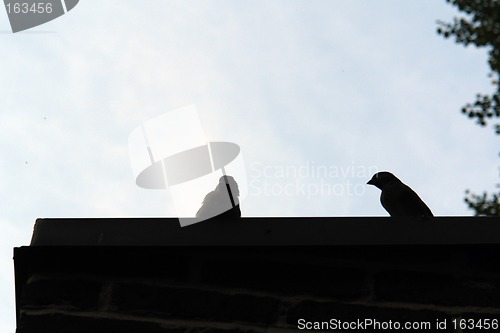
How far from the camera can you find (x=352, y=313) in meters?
2.67

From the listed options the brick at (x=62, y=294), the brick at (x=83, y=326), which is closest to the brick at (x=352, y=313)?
the brick at (x=83, y=326)

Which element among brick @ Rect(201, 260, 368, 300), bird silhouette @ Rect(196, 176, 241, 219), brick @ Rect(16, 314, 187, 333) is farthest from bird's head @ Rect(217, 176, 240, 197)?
brick @ Rect(16, 314, 187, 333)

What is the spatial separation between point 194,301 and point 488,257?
1169mm

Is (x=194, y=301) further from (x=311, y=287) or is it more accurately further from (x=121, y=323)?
(x=311, y=287)

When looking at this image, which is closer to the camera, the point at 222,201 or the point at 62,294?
the point at 62,294

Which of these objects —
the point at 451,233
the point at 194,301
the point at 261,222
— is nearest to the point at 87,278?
the point at 194,301

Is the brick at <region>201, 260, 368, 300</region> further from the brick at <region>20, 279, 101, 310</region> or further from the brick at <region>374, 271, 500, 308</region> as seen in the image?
the brick at <region>20, 279, 101, 310</region>

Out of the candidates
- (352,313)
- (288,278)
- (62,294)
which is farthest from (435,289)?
(62,294)

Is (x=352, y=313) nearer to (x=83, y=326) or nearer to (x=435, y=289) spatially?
(x=435, y=289)

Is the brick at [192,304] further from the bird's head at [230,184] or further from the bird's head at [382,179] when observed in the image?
the bird's head at [382,179]

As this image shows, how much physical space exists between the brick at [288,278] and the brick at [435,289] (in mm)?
86

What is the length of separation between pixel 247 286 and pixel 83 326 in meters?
0.65

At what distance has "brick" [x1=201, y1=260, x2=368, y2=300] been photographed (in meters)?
2.74

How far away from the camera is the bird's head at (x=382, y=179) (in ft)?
14.6
